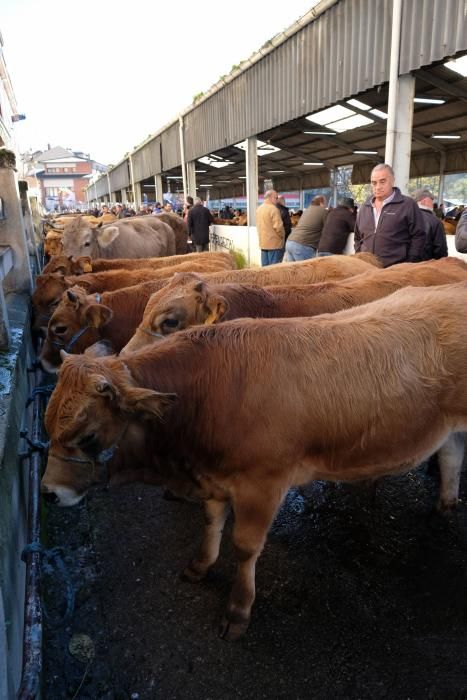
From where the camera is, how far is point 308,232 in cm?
882

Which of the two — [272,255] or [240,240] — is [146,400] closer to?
[272,255]

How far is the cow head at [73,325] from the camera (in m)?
4.11

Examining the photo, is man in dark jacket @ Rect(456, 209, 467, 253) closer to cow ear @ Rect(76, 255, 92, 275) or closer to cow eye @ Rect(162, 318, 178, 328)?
cow eye @ Rect(162, 318, 178, 328)

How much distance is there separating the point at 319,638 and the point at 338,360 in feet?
4.59

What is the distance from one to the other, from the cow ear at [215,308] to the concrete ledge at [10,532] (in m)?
1.31

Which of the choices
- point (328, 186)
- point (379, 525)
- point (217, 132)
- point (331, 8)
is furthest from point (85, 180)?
point (379, 525)

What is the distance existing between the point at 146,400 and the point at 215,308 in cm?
161

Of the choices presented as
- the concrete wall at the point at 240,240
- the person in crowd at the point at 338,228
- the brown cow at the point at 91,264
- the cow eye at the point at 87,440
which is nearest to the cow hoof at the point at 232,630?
the cow eye at the point at 87,440

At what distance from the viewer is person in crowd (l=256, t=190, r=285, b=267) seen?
32.2 ft

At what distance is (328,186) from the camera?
28281mm

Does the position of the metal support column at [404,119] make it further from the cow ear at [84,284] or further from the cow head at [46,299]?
the cow head at [46,299]

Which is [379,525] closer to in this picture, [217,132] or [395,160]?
[395,160]

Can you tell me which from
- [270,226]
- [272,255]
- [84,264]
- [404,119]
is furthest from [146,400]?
[272,255]

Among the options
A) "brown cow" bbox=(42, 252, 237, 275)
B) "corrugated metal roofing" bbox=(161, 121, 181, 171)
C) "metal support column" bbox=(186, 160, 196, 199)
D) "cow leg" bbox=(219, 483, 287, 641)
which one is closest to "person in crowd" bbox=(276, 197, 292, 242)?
"brown cow" bbox=(42, 252, 237, 275)
